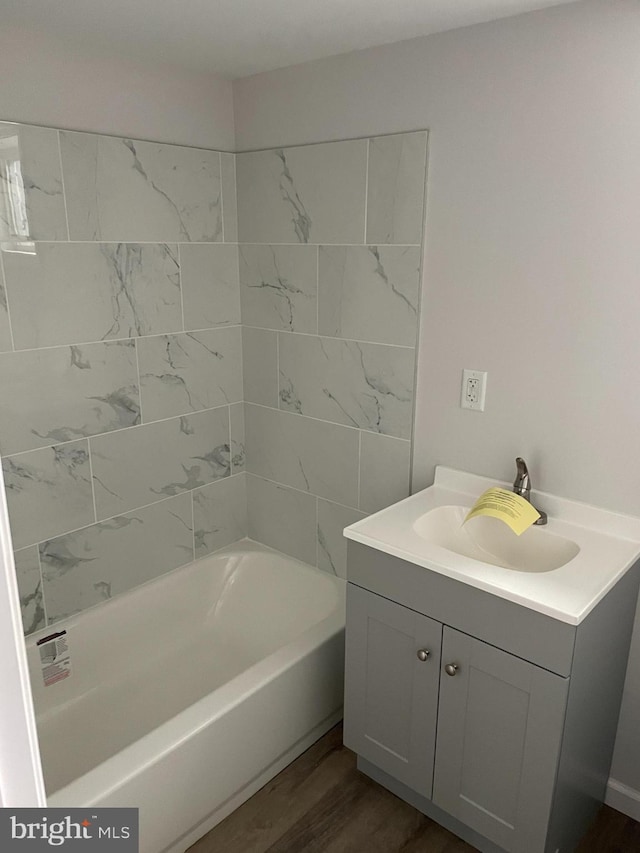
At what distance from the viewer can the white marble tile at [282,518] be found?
2650 millimetres

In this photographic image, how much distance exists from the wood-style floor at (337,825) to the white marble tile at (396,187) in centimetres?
172

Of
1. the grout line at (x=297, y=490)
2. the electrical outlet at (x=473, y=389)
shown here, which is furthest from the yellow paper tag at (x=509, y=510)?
the grout line at (x=297, y=490)

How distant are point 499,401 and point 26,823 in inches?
66.0

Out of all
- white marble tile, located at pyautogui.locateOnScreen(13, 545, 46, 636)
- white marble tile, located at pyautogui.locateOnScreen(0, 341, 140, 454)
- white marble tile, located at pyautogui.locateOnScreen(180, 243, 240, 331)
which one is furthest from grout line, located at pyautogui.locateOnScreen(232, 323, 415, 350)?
white marble tile, located at pyautogui.locateOnScreen(13, 545, 46, 636)

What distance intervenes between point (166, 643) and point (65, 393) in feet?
3.45

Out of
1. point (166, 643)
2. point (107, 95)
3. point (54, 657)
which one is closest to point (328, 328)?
point (107, 95)

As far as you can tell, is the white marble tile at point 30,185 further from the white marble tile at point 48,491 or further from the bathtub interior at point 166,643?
the bathtub interior at point 166,643

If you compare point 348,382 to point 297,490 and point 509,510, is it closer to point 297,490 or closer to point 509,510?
point 297,490

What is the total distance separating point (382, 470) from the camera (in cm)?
233

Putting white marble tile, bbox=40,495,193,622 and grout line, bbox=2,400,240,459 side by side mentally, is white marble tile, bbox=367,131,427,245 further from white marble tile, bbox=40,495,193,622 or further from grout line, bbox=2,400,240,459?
white marble tile, bbox=40,495,193,622

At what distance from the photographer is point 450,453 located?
214cm

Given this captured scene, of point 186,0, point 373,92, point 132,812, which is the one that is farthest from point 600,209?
point 132,812

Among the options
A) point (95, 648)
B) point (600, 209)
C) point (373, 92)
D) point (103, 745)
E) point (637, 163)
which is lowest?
point (103, 745)

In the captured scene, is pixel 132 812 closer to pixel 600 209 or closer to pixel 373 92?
pixel 600 209
